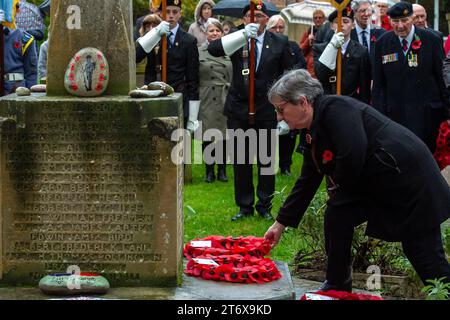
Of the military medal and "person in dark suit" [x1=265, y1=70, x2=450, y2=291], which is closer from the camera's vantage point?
"person in dark suit" [x1=265, y1=70, x2=450, y2=291]

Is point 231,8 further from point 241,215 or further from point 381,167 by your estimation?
point 381,167

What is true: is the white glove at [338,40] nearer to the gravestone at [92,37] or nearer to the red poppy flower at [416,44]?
the red poppy flower at [416,44]

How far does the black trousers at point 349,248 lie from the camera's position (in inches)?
279

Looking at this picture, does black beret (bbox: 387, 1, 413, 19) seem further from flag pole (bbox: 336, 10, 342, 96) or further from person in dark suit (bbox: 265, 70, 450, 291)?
person in dark suit (bbox: 265, 70, 450, 291)

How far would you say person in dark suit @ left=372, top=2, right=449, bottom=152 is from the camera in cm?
1192

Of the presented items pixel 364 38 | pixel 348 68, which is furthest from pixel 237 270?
pixel 364 38

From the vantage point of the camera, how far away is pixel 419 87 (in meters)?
11.9

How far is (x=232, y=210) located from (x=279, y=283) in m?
4.62

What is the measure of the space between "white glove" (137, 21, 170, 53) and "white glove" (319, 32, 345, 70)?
5.86ft

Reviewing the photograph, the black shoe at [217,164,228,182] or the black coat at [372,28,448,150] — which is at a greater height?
the black coat at [372,28,448,150]

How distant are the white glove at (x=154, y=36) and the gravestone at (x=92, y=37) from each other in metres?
4.02

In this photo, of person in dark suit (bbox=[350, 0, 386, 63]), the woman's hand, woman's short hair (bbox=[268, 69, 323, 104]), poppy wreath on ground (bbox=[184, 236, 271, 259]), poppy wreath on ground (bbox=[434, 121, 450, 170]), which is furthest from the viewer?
person in dark suit (bbox=[350, 0, 386, 63])

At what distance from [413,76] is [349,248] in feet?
15.7

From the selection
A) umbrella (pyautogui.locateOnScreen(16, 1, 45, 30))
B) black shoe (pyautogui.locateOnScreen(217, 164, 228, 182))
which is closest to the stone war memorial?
black shoe (pyautogui.locateOnScreen(217, 164, 228, 182))
